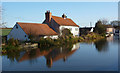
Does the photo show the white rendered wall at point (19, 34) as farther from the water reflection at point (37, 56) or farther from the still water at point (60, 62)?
the still water at point (60, 62)

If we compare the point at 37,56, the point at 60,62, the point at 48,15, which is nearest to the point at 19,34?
the point at 48,15

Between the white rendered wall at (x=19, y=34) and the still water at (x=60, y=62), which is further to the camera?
the white rendered wall at (x=19, y=34)

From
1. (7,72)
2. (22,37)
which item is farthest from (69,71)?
(22,37)

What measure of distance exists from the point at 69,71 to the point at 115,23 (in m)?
96.2

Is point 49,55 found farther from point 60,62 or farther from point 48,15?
point 48,15

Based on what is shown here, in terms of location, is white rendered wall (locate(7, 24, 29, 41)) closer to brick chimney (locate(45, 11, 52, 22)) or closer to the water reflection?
the water reflection

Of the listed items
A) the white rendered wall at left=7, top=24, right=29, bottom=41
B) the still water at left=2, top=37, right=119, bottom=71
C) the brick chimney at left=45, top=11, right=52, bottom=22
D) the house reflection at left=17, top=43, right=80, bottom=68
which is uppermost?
the brick chimney at left=45, top=11, right=52, bottom=22

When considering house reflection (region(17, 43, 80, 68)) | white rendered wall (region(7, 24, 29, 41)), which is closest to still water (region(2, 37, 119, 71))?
house reflection (region(17, 43, 80, 68))

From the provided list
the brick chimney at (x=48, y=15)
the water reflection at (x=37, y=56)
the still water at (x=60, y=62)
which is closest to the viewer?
the still water at (x=60, y=62)

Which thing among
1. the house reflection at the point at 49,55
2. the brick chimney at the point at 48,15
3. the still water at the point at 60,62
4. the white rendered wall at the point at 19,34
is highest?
the brick chimney at the point at 48,15

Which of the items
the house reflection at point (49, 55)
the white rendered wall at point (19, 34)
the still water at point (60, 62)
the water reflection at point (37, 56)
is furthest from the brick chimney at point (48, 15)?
the still water at point (60, 62)

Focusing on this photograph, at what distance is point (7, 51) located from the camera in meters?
16.4

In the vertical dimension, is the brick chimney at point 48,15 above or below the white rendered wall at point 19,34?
above

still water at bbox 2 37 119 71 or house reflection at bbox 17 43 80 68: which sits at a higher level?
house reflection at bbox 17 43 80 68
